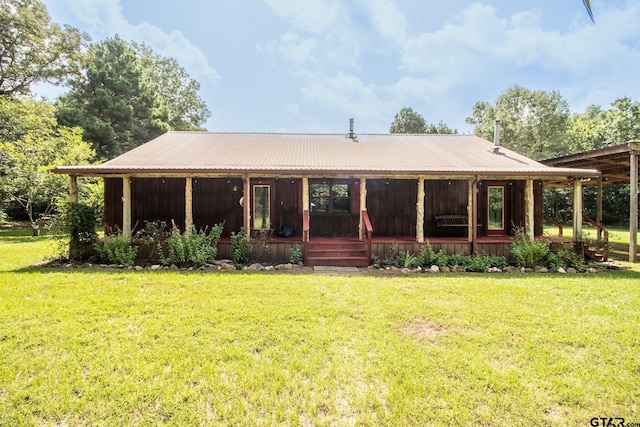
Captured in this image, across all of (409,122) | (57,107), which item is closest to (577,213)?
(57,107)

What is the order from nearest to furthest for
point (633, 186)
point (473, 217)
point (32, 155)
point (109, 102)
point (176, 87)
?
point (473, 217), point (633, 186), point (32, 155), point (109, 102), point (176, 87)

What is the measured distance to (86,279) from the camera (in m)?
6.36

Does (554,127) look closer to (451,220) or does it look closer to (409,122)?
(409,122)

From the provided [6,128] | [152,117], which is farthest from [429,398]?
[152,117]

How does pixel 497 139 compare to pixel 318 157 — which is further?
pixel 497 139

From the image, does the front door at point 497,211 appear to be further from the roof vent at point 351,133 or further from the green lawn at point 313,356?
the roof vent at point 351,133

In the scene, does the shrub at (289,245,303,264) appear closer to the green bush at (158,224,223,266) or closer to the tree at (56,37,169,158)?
the green bush at (158,224,223,266)

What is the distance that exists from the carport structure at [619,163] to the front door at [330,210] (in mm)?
7424

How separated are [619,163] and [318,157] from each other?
31.7 ft

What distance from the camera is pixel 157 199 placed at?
10.4m

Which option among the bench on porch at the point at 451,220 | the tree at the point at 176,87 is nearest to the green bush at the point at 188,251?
the bench on porch at the point at 451,220

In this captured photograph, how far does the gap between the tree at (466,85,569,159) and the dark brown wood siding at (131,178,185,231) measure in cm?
3155

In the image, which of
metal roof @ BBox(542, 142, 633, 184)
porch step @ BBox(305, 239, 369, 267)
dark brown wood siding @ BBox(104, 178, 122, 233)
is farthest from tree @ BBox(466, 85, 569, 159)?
dark brown wood siding @ BBox(104, 178, 122, 233)

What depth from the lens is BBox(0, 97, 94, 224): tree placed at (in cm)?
1392
